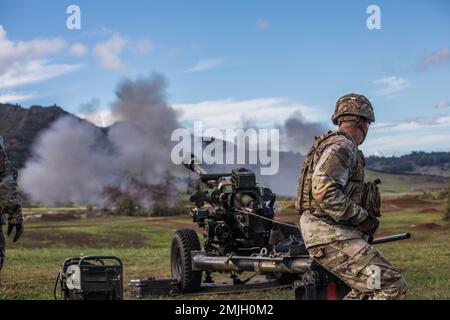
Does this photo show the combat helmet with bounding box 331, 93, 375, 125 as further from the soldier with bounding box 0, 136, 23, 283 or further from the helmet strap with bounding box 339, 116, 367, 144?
the soldier with bounding box 0, 136, 23, 283

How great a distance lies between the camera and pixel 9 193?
7.82 metres

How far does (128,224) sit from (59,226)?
2.33 m

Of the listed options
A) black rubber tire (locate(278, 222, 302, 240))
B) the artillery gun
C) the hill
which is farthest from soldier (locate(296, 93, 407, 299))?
the hill

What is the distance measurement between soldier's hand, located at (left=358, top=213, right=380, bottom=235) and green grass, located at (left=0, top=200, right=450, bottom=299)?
242 centimetres

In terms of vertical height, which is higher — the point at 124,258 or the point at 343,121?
the point at 343,121

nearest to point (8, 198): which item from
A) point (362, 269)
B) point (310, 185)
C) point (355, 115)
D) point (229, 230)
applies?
point (310, 185)

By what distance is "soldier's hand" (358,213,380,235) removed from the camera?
5652mm

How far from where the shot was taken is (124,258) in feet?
53.3

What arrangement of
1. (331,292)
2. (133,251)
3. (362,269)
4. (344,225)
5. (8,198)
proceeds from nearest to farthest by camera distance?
1. (362,269)
2. (344,225)
3. (331,292)
4. (8,198)
5. (133,251)

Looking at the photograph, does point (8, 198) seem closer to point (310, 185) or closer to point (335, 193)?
point (310, 185)

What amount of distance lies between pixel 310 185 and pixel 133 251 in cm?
1329

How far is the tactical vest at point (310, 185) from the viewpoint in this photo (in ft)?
18.9
